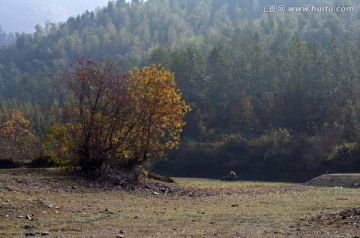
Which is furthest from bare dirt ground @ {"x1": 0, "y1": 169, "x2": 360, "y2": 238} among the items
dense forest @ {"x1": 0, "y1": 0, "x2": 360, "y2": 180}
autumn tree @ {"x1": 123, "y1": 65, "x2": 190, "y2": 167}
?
dense forest @ {"x1": 0, "y1": 0, "x2": 360, "y2": 180}

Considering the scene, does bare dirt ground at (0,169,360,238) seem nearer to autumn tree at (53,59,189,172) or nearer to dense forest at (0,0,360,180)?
autumn tree at (53,59,189,172)

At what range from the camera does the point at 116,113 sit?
1280 inches

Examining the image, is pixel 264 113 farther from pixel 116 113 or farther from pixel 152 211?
pixel 152 211

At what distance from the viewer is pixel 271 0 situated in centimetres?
19200

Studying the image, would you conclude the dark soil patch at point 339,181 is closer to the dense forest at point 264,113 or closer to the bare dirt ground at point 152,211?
the bare dirt ground at point 152,211

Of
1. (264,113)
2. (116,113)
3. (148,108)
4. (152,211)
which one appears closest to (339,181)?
(148,108)

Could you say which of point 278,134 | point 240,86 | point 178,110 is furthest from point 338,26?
point 178,110

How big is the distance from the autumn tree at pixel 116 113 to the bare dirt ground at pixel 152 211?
223 centimetres

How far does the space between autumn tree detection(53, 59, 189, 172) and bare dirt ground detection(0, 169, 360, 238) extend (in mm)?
2233

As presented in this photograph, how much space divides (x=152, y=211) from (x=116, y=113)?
12.3 m

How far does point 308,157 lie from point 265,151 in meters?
7.05

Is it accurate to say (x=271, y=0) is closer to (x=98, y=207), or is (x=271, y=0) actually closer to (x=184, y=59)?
(x=184, y=59)

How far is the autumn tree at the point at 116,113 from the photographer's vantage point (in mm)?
32219

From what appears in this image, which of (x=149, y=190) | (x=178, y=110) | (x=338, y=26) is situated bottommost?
(x=149, y=190)
